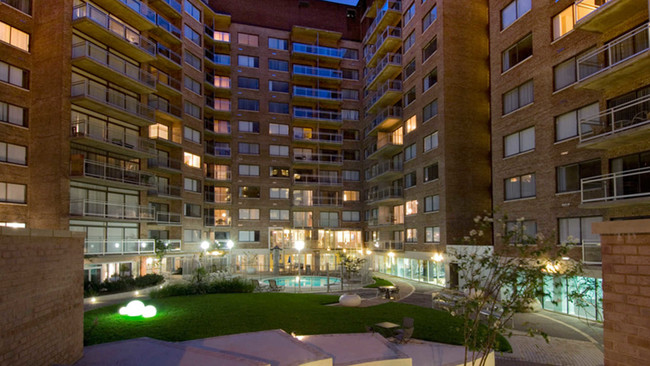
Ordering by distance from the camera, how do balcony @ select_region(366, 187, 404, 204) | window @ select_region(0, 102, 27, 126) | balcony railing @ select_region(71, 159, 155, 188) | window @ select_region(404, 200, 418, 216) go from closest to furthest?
window @ select_region(0, 102, 27, 126)
balcony railing @ select_region(71, 159, 155, 188)
window @ select_region(404, 200, 418, 216)
balcony @ select_region(366, 187, 404, 204)

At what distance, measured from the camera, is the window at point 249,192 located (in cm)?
5188

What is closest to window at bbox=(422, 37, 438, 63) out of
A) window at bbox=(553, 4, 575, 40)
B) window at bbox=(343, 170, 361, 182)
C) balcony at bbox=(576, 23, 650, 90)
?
window at bbox=(553, 4, 575, 40)

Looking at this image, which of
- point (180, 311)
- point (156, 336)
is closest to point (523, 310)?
point (156, 336)

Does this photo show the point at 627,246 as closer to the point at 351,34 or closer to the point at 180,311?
the point at 180,311

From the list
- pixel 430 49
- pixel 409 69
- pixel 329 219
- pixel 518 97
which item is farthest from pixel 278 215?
pixel 518 97

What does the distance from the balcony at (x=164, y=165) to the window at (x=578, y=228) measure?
30.4m

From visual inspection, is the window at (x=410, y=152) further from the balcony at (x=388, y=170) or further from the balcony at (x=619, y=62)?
the balcony at (x=619, y=62)

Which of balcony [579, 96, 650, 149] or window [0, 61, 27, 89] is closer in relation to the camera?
balcony [579, 96, 650, 149]

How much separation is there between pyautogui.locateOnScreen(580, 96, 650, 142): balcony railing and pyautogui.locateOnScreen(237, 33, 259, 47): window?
40.0 m

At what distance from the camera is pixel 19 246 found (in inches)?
340

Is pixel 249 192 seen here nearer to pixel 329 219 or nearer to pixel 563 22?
pixel 329 219

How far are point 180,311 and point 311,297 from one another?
737 centimetres

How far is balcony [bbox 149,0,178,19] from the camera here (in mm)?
40438

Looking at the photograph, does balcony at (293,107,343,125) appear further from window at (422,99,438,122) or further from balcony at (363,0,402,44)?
window at (422,99,438,122)
